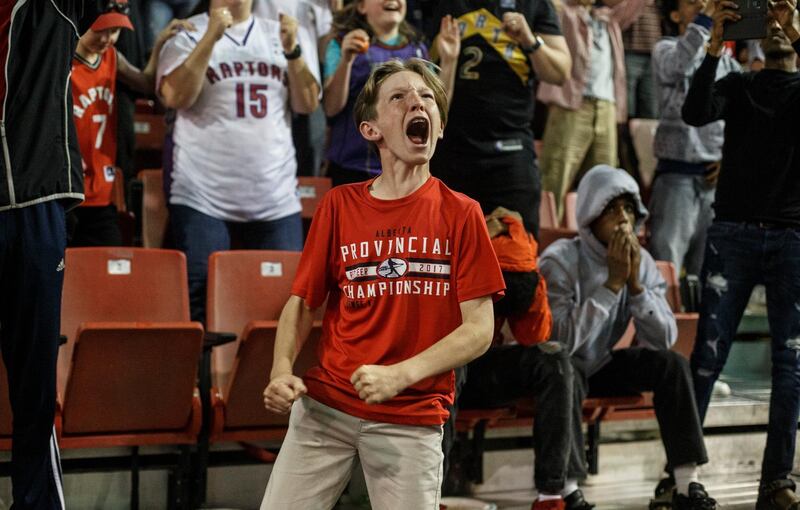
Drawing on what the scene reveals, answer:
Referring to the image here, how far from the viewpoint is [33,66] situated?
2.73m

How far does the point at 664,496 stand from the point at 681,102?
219 cm

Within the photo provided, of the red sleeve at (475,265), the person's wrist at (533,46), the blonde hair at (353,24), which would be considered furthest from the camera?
the blonde hair at (353,24)

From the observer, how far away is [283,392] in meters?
2.00

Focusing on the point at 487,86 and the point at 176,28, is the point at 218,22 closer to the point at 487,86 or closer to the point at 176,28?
the point at 176,28

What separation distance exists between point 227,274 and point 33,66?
4.29 ft

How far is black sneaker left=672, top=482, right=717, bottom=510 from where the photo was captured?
3586mm

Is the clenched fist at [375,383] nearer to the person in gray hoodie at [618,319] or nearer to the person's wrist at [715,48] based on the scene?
the person in gray hoodie at [618,319]

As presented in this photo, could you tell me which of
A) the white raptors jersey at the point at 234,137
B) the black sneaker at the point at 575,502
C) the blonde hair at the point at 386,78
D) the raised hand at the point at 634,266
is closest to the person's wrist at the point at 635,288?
the raised hand at the point at 634,266

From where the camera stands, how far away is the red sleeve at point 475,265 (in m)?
2.15

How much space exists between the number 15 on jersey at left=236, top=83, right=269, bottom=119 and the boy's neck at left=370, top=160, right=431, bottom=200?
2.01m

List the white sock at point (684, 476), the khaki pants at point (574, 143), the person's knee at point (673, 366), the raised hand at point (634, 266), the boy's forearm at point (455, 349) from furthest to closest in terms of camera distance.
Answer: the khaki pants at point (574, 143) < the raised hand at point (634, 266) < the person's knee at point (673, 366) < the white sock at point (684, 476) < the boy's forearm at point (455, 349)

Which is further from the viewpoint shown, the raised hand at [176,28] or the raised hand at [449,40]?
the raised hand at [176,28]

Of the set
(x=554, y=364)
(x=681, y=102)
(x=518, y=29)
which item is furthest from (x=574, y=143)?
(x=554, y=364)

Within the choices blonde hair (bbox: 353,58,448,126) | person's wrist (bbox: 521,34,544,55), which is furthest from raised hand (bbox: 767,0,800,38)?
blonde hair (bbox: 353,58,448,126)
